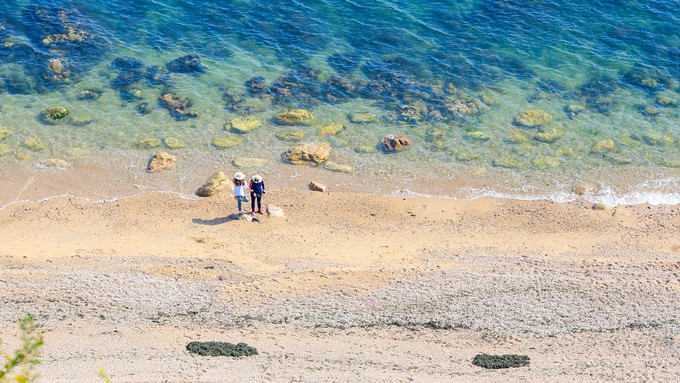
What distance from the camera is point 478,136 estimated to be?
32.6 m

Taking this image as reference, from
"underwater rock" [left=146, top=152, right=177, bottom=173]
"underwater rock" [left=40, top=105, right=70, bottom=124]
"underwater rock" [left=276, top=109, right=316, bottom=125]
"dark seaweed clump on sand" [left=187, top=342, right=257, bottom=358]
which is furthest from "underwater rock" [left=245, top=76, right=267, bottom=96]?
"dark seaweed clump on sand" [left=187, top=342, right=257, bottom=358]

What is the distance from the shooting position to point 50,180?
28.4 meters

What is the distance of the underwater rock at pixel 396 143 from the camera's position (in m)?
31.4

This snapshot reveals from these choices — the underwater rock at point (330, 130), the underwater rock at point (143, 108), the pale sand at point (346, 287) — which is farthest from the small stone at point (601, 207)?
the underwater rock at point (143, 108)

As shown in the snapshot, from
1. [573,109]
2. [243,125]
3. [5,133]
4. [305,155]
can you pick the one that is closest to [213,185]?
[305,155]

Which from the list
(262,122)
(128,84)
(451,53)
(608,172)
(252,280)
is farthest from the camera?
(451,53)

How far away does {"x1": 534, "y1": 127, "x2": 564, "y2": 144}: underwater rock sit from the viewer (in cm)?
→ 3241

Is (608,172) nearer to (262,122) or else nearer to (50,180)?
(262,122)

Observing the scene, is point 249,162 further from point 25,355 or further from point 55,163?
point 25,355

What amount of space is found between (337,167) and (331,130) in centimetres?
314

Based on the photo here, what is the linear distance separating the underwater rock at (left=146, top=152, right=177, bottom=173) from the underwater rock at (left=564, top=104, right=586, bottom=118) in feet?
67.5

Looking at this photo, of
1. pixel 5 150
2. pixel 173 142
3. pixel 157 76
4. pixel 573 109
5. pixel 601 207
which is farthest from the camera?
pixel 157 76

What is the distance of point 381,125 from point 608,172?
1111cm

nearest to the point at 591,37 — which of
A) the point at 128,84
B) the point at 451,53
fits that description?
the point at 451,53
